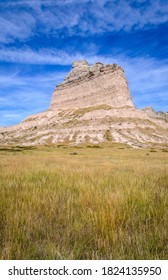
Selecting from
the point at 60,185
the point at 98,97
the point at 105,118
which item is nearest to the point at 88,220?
the point at 60,185

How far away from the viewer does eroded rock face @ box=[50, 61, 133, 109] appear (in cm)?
15500

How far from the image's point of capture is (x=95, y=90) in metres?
168

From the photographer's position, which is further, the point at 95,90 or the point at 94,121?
the point at 95,90

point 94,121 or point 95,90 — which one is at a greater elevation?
point 95,90

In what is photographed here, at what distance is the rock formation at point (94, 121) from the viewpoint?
88.9 metres

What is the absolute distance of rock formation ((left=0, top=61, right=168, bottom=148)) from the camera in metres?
88.9

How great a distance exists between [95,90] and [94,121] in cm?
6774

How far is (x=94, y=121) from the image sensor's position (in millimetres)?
107875

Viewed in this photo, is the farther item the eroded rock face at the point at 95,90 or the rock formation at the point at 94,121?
the eroded rock face at the point at 95,90

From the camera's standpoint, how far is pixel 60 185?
5770 millimetres

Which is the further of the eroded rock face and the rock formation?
the eroded rock face
